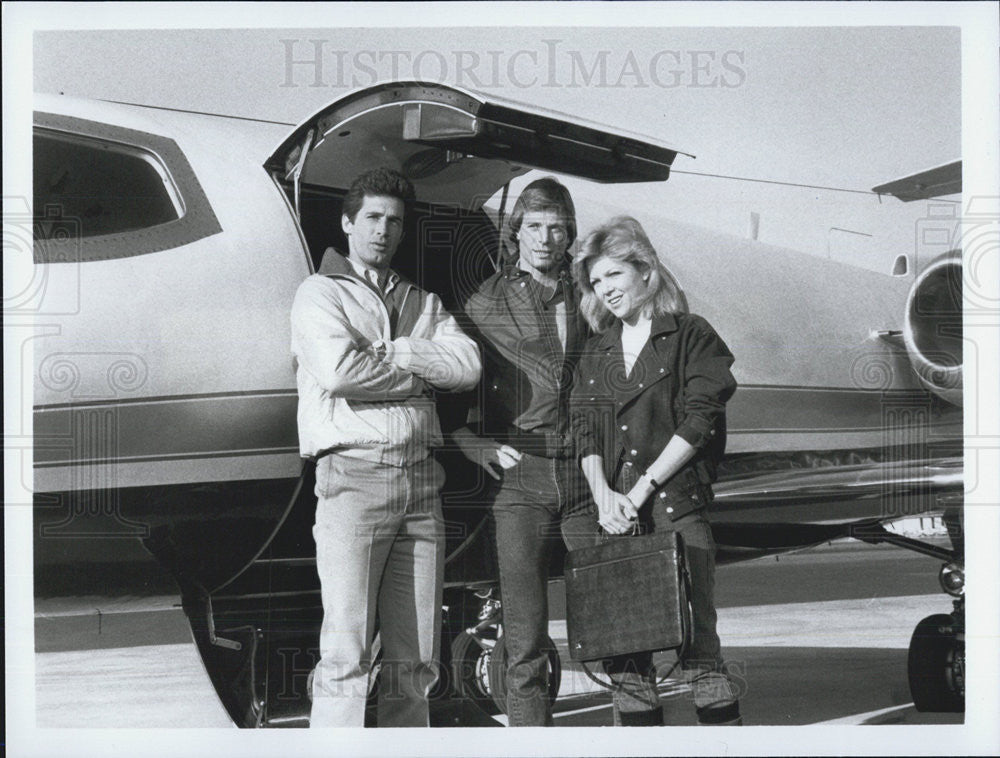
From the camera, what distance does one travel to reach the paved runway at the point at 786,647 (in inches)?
170

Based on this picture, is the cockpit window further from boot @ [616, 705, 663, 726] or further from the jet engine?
the jet engine

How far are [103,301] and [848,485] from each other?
2797mm

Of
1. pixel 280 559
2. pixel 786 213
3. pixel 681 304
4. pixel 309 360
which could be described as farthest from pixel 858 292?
pixel 280 559

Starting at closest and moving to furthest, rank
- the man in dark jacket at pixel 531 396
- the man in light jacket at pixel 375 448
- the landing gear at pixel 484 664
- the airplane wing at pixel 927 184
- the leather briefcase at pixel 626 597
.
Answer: the leather briefcase at pixel 626 597
the man in light jacket at pixel 375 448
the man in dark jacket at pixel 531 396
the landing gear at pixel 484 664
the airplane wing at pixel 927 184

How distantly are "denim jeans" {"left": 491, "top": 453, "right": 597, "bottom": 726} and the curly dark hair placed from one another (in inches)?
40.5

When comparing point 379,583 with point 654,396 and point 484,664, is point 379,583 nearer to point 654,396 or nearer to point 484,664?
point 484,664

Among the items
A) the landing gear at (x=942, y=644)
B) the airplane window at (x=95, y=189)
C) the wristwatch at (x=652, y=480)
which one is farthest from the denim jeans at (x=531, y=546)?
the airplane window at (x=95, y=189)

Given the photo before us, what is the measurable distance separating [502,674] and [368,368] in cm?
121

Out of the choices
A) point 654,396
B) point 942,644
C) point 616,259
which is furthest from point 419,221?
point 942,644

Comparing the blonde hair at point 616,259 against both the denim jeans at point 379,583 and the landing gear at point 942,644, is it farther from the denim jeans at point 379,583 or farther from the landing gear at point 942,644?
the landing gear at point 942,644

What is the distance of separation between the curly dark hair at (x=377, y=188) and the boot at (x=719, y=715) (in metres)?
2.09

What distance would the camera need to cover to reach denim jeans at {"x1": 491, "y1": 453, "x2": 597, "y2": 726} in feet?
13.5

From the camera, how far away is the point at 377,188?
4.20 meters

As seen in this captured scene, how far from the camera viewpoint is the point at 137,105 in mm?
4215
